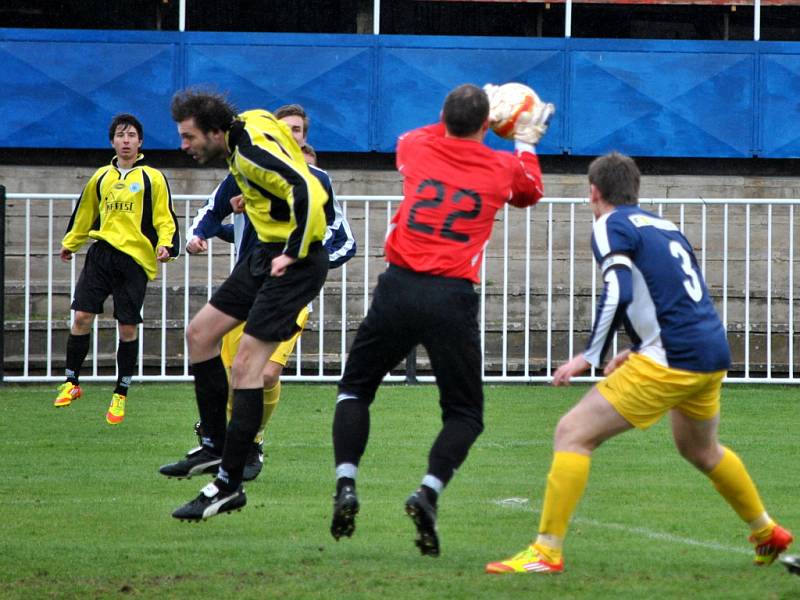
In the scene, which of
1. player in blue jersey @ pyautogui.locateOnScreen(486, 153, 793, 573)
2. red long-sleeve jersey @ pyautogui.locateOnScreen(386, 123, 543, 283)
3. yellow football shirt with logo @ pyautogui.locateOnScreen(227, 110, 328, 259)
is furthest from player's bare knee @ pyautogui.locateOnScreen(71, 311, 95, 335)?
player in blue jersey @ pyautogui.locateOnScreen(486, 153, 793, 573)

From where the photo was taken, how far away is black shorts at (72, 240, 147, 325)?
11523mm

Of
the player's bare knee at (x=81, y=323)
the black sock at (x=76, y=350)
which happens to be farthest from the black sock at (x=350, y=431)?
the black sock at (x=76, y=350)

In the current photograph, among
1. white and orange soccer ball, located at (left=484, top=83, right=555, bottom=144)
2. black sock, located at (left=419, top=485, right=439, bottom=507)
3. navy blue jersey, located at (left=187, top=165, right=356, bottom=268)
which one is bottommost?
black sock, located at (left=419, top=485, right=439, bottom=507)

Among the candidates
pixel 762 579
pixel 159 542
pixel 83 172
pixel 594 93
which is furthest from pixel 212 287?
pixel 762 579

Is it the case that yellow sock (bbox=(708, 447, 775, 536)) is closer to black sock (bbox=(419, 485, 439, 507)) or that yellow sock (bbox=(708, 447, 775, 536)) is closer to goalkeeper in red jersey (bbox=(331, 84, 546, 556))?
goalkeeper in red jersey (bbox=(331, 84, 546, 556))

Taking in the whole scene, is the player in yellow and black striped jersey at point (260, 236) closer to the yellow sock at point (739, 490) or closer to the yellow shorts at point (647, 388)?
the yellow shorts at point (647, 388)

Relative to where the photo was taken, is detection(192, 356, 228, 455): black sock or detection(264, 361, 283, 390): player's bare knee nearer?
detection(192, 356, 228, 455): black sock

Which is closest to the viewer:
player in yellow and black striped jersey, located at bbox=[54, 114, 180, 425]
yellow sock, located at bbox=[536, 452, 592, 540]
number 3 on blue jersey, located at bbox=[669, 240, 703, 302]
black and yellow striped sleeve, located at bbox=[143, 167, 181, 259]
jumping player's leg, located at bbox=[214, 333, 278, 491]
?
yellow sock, located at bbox=[536, 452, 592, 540]

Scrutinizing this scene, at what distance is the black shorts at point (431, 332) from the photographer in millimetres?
6055

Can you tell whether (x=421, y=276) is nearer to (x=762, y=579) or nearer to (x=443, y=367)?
(x=443, y=367)

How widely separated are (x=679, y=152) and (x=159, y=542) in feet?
43.1

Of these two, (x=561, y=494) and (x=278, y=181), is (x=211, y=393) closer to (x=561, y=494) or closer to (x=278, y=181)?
(x=278, y=181)

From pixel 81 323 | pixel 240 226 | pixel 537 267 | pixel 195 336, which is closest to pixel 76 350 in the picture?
pixel 81 323

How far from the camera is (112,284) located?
11.6 m
